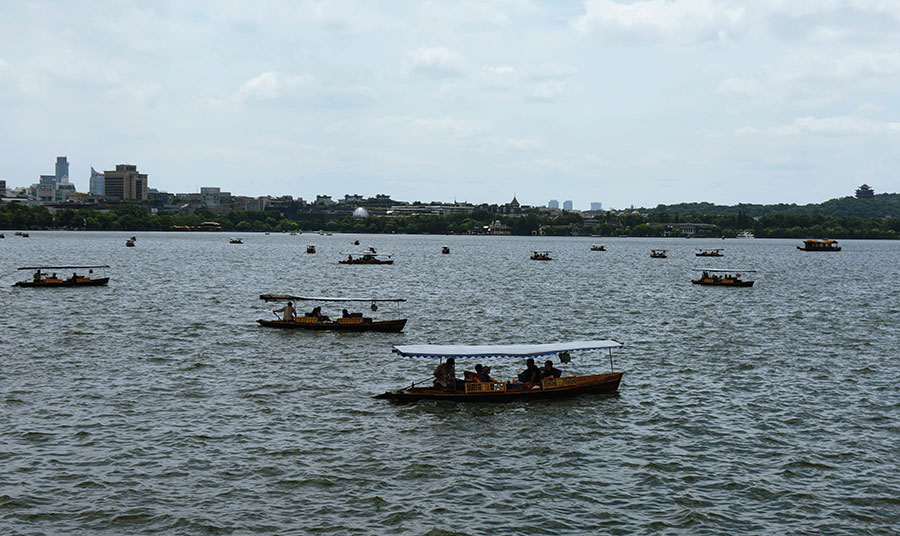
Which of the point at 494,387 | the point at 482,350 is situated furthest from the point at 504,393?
the point at 482,350

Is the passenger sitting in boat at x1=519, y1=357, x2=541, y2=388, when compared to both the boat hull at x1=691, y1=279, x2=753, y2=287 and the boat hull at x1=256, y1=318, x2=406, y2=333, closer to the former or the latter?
the boat hull at x1=256, y1=318, x2=406, y2=333

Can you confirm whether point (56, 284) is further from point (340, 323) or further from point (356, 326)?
point (356, 326)

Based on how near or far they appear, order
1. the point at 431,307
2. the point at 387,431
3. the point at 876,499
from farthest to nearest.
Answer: the point at 431,307 → the point at 387,431 → the point at 876,499

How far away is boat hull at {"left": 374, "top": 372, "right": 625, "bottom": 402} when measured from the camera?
125 feet

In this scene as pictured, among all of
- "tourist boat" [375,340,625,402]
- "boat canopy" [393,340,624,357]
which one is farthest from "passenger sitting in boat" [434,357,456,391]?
"boat canopy" [393,340,624,357]

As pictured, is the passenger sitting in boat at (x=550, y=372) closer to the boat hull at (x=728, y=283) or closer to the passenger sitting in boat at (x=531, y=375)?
the passenger sitting in boat at (x=531, y=375)

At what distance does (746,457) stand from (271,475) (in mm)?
17861

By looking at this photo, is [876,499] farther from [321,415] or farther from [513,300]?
[513,300]

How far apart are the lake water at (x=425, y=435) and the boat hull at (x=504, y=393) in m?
0.75

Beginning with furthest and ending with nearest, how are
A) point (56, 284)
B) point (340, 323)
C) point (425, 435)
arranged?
point (56, 284) → point (340, 323) → point (425, 435)

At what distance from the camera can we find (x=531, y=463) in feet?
98.0

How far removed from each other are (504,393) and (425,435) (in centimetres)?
642

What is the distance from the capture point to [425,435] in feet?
109

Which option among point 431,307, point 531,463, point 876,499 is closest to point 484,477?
point 531,463
